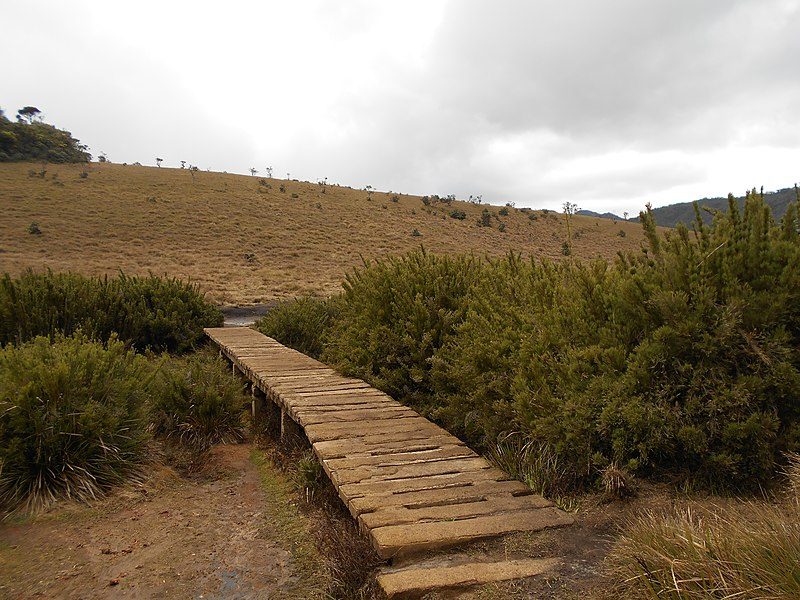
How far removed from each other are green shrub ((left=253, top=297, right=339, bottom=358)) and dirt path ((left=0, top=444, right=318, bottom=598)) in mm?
5961

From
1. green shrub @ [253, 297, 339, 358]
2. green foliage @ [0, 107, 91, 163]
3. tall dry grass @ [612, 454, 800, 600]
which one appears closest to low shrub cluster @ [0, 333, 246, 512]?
tall dry grass @ [612, 454, 800, 600]

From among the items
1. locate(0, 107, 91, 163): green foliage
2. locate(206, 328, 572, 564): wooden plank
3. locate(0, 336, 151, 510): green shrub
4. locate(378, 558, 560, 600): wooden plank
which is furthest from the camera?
locate(0, 107, 91, 163): green foliage

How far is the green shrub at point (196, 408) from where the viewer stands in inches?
240

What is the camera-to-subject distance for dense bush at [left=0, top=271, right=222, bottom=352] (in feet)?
28.8

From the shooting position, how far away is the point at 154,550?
402 cm

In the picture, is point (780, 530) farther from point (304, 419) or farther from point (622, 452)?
point (304, 419)

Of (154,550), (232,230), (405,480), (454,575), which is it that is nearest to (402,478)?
(405,480)

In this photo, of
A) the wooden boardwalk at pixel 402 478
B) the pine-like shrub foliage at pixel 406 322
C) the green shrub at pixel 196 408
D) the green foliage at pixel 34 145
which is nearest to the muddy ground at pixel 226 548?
the wooden boardwalk at pixel 402 478

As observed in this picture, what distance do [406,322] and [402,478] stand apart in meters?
2.87

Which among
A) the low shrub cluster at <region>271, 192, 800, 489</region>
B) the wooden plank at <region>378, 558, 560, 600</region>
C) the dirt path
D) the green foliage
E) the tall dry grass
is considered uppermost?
the green foliage

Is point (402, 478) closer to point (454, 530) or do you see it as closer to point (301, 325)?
point (454, 530)

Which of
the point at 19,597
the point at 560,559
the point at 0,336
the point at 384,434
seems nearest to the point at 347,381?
the point at 384,434

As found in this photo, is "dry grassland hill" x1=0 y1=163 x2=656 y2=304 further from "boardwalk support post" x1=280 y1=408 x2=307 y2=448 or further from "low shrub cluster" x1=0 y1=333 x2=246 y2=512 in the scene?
"boardwalk support post" x1=280 y1=408 x2=307 y2=448

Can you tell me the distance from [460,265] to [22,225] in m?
39.1
